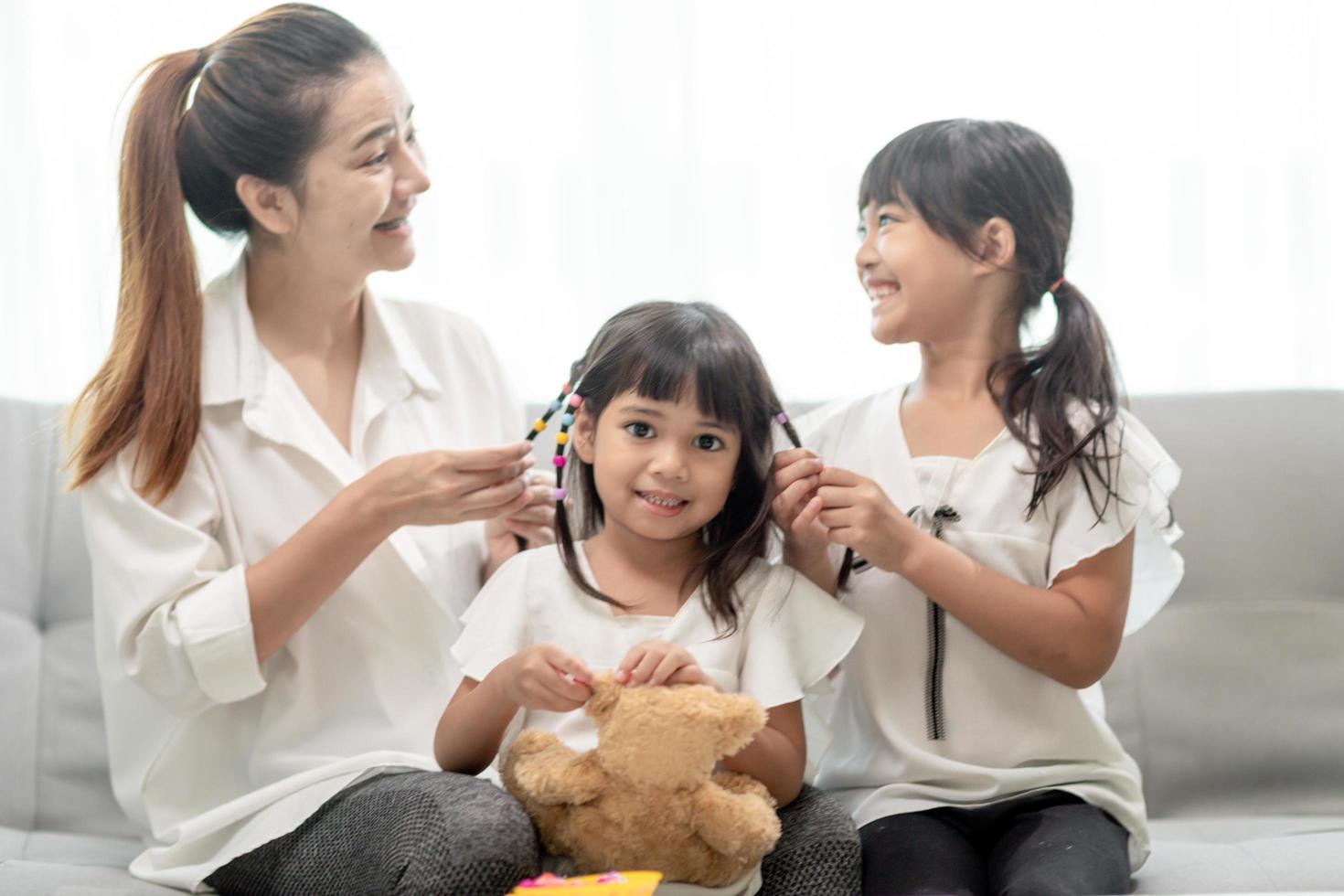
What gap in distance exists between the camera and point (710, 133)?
5.69ft

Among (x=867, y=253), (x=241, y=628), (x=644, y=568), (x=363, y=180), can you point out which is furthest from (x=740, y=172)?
(x=241, y=628)

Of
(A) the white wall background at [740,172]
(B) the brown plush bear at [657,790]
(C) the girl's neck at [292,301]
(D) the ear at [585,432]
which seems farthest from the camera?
(A) the white wall background at [740,172]

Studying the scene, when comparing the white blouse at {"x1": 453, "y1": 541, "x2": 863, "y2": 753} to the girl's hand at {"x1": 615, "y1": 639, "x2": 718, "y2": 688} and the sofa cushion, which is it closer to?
the girl's hand at {"x1": 615, "y1": 639, "x2": 718, "y2": 688}

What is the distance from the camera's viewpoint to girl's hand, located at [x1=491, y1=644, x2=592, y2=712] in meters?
0.99

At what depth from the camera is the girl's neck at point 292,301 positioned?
133 centimetres

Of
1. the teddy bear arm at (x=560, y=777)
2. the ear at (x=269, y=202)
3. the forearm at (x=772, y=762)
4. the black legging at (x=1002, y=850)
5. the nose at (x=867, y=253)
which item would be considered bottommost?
the black legging at (x=1002, y=850)

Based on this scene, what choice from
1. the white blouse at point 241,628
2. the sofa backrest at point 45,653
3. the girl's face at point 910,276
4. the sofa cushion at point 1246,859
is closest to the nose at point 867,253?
the girl's face at point 910,276

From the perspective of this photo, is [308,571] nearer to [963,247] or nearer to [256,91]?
[256,91]

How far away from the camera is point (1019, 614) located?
118 cm

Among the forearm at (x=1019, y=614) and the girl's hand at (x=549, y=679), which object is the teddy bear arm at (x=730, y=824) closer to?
the girl's hand at (x=549, y=679)

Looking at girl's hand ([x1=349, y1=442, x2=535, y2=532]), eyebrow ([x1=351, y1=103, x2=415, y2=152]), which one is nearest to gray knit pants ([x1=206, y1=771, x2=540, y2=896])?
girl's hand ([x1=349, y1=442, x2=535, y2=532])

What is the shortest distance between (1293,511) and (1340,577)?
3.6 inches

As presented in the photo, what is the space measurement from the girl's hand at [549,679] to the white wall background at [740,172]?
76 centimetres

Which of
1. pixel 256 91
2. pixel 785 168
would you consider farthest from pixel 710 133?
pixel 256 91
